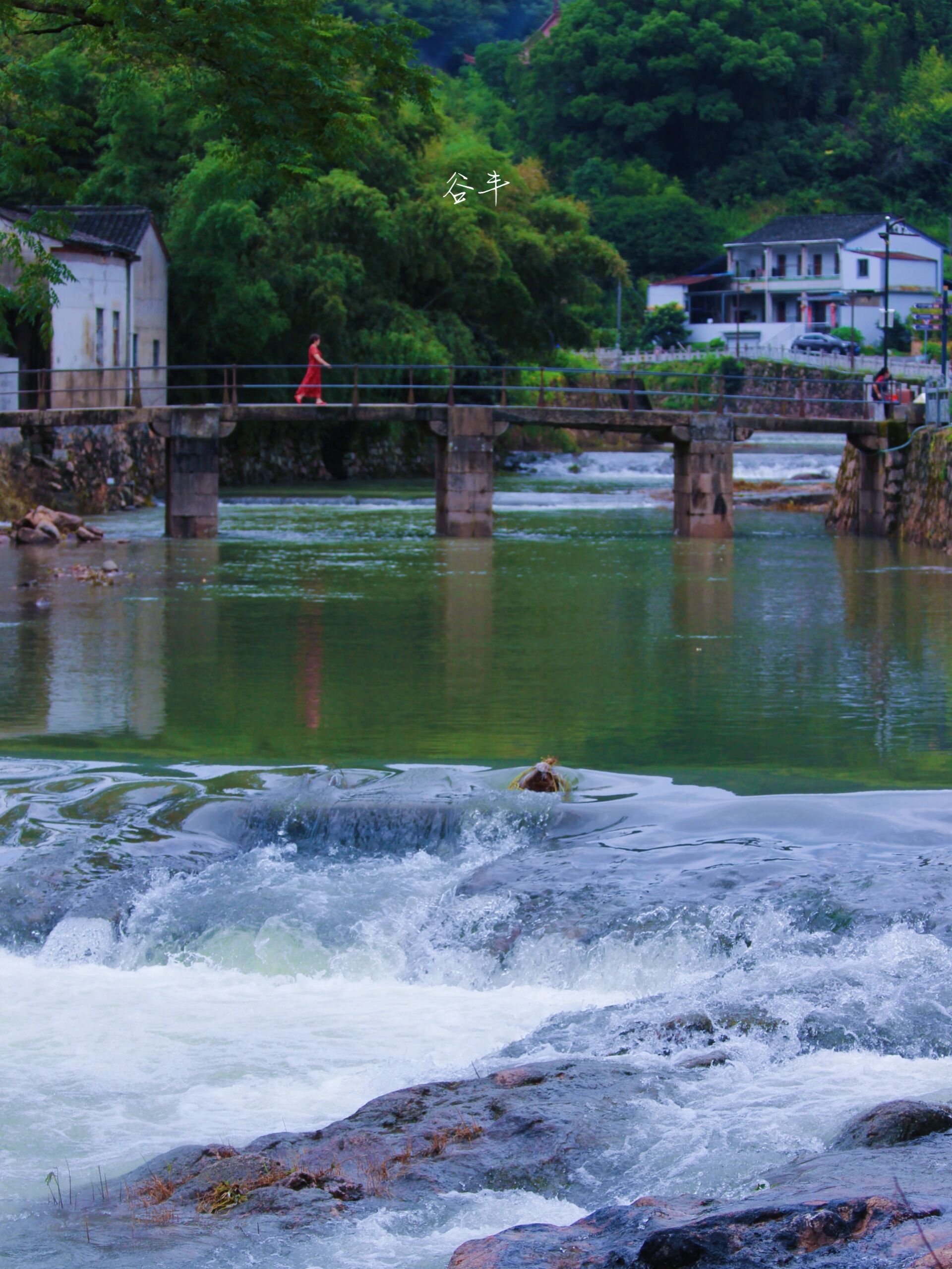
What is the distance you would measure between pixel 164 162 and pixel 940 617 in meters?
38.3

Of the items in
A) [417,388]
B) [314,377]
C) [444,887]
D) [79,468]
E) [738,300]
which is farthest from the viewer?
[738,300]

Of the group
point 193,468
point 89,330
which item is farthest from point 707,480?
point 89,330

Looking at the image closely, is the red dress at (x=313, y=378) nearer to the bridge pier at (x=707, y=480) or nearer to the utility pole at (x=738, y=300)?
the bridge pier at (x=707, y=480)

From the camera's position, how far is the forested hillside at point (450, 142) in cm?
1670

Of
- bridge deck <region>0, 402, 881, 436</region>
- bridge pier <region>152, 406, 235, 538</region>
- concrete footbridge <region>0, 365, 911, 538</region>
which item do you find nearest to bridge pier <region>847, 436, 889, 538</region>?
concrete footbridge <region>0, 365, 911, 538</region>

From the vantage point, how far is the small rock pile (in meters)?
32.0

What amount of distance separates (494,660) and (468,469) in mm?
16662

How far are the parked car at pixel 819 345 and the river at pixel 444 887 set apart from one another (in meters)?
71.9

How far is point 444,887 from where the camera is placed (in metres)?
10.6

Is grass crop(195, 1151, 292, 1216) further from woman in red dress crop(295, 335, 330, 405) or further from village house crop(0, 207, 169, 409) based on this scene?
village house crop(0, 207, 169, 409)

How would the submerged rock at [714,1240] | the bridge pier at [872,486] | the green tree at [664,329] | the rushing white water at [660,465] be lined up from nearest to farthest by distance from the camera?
the submerged rock at [714,1240]
the bridge pier at [872,486]
the rushing white water at [660,465]
the green tree at [664,329]

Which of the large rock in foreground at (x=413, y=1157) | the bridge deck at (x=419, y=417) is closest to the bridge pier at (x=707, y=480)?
the bridge deck at (x=419, y=417)

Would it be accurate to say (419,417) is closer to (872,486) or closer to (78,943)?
(872,486)

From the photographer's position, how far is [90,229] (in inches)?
1786
